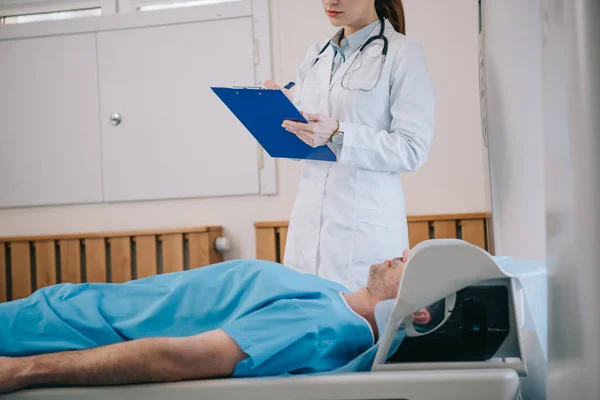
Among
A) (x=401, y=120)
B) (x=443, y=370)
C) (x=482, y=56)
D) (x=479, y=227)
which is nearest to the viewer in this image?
(x=443, y=370)

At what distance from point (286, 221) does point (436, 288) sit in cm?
245

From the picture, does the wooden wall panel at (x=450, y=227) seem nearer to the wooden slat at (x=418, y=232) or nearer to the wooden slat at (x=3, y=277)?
the wooden slat at (x=418, y=232)

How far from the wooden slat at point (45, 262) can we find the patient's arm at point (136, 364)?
2737 millimetres

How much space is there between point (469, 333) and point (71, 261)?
305 cm

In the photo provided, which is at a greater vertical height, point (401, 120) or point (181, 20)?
point (181, 20)

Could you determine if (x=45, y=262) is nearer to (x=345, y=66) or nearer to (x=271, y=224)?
(x=271, y=224)

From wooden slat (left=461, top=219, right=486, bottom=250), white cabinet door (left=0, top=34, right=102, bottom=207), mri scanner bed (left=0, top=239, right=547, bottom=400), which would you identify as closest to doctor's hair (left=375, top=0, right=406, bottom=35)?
mri scanner bed (left=0, top=239, right=547, bottom=400)

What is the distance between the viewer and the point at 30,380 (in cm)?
119

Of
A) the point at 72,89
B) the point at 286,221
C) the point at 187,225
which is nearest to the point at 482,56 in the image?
the point at 286,221

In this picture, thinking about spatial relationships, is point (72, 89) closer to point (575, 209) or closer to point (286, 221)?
point (286, 221)

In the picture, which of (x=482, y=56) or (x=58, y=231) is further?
(x=58, y=231)

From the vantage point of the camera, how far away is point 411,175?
3.58 metres

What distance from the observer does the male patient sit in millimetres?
1170

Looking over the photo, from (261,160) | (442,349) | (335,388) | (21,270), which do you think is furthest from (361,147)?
(21,270)
